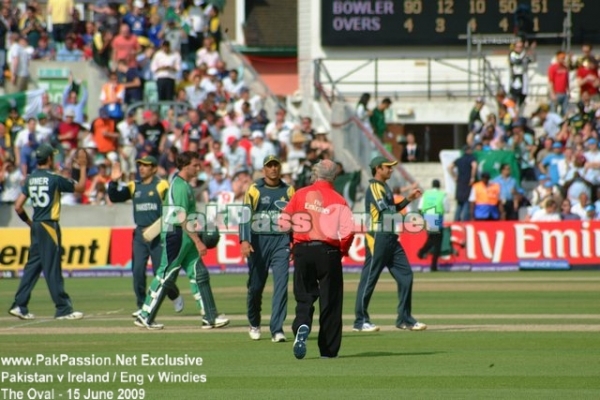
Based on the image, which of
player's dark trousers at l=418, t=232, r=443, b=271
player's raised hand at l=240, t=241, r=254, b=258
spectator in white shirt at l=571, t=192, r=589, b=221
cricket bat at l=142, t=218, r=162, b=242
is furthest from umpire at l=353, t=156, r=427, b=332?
spectator in white shirt at l=571, t=192, r=589, b=221

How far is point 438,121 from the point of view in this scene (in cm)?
3441

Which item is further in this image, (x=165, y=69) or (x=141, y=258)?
(x=165, y=69)

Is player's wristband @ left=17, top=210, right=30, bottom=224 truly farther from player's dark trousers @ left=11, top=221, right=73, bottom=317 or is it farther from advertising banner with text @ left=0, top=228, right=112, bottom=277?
advertising banner with text @ left=0, top=228, right=112, bottom=277

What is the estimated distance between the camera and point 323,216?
1311cm

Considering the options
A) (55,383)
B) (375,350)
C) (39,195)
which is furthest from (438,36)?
(55,383)

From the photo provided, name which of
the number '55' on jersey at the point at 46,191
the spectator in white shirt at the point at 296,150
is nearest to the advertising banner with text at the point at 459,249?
the spectator in white shirt at the point at 296,150

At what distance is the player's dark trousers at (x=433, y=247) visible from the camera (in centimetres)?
2758

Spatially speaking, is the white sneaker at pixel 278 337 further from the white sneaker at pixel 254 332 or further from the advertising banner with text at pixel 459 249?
the advertising banner with text at pixel 459 249

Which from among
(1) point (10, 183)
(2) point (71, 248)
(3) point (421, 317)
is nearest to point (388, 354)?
(3) point (421, 317)

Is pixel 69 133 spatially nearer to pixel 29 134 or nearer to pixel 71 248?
pixel 29 134

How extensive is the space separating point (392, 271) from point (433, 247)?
11.7 meters

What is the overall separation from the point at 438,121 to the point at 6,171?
1097 cm

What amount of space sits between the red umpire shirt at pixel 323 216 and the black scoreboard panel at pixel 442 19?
22319mm

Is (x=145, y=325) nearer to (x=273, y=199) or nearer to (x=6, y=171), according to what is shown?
(x=273, y=199)
